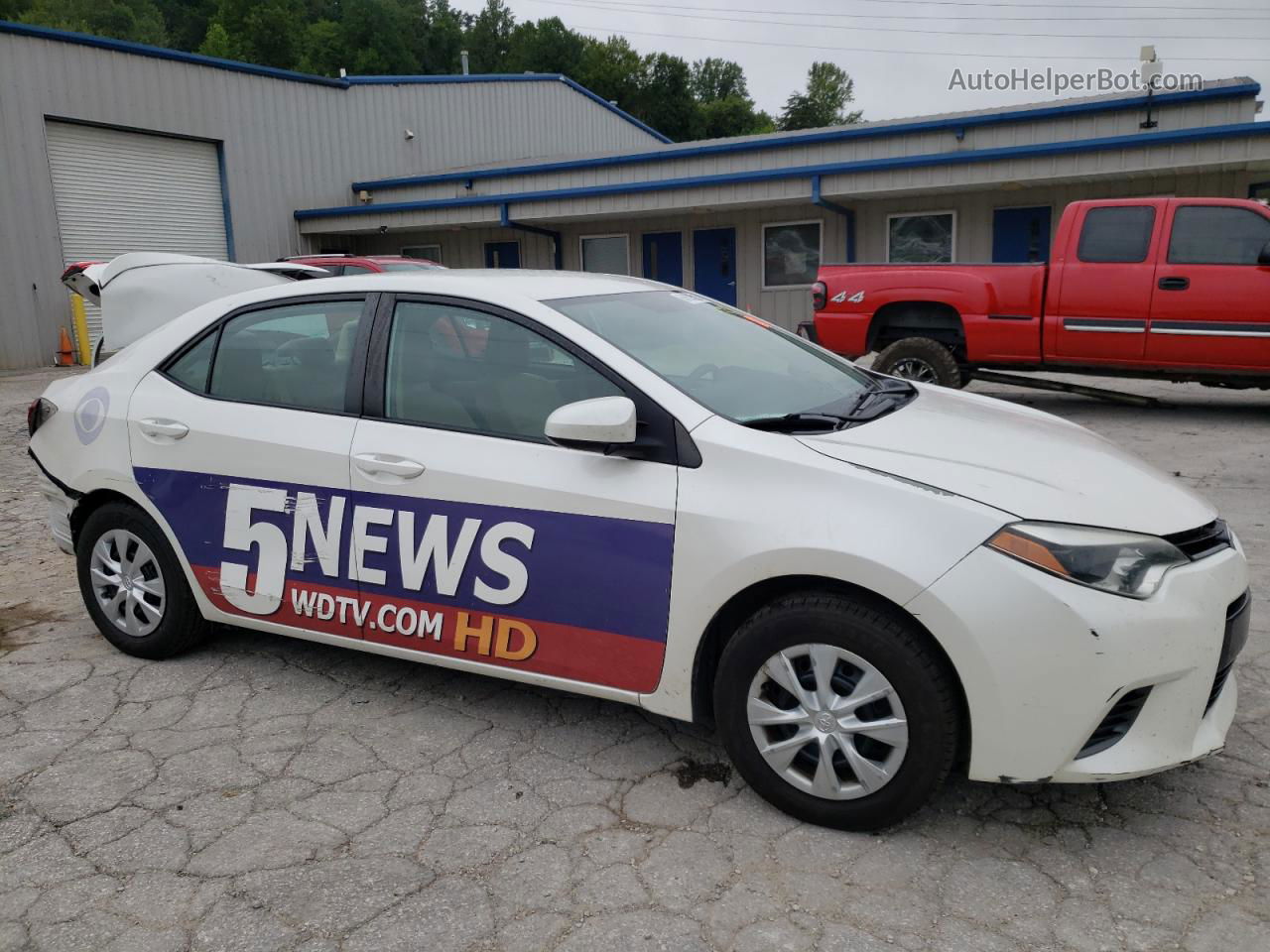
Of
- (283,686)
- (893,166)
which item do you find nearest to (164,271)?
(283,686)

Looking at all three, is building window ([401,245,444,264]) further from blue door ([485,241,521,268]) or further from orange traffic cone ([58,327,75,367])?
orange traffic cone ([58,327,75,367])

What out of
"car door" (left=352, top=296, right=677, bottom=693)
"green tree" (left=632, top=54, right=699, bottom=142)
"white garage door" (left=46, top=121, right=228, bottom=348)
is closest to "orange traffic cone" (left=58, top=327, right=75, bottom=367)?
"white garage door" (left=46, top=121, right=228, bottom=348)

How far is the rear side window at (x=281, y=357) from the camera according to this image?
3.56 metres

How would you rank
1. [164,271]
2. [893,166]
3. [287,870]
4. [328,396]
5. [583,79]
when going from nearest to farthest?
[287,870] → [328,396] → [164,271] → [893,166] → [583,79]

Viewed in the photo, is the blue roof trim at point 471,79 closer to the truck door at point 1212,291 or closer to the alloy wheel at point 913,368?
the alloy wheel at point 913,368

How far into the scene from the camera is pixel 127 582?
402cm

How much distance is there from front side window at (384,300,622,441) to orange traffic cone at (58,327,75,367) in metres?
17.2

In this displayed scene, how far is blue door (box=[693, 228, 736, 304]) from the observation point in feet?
59.7

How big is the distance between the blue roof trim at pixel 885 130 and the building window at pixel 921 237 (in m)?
1.49

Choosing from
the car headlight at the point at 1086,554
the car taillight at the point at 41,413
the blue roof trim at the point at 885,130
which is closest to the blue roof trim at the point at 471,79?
the blue roof trim at the point at 885,130

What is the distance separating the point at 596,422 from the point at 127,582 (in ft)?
7.77

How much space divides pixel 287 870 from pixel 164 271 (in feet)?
12.3

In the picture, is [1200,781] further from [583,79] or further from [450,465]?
[583,79]

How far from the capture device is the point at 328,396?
354 centimetres
